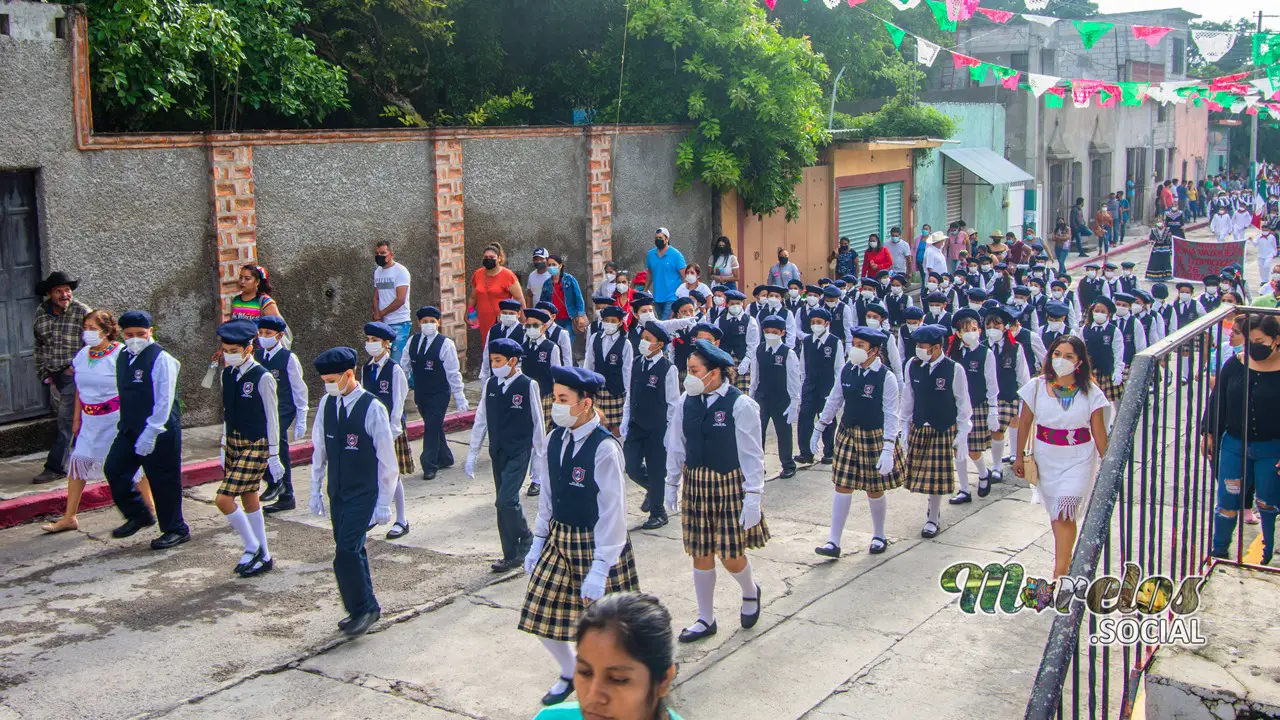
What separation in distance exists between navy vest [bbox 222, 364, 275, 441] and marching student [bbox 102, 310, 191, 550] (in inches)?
24.3

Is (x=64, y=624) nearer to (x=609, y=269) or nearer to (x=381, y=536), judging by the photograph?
(x=381, y=536)

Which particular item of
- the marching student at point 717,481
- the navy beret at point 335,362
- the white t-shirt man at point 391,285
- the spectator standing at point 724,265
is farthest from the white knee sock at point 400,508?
the spectator standing at point 724,265

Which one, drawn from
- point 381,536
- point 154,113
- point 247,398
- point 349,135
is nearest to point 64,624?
point 247,398

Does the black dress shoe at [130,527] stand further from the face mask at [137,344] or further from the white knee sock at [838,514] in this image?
the white knee sock at [838,514]

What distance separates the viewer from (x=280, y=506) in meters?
Answer: 10.7

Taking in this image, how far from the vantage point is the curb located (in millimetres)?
10281

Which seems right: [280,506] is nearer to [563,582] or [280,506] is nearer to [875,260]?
[563,582]

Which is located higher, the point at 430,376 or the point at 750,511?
the point at 430,376

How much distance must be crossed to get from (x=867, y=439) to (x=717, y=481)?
197 centimetres

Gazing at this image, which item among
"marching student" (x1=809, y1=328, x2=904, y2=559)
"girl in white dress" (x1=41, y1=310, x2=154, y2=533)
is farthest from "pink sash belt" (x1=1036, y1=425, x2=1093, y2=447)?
"girl in white dress" (x1=41, y1=310, x2=154, y2=533)

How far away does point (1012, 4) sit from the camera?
4866cm

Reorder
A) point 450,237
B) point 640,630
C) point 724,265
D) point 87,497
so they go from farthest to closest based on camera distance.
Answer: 1. point 724,265
2. point 450,237
3. point 87,497
4. point 640,630

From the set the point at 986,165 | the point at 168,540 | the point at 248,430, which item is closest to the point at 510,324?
the point at 248,430

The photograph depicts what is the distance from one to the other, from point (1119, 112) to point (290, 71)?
110 feet
